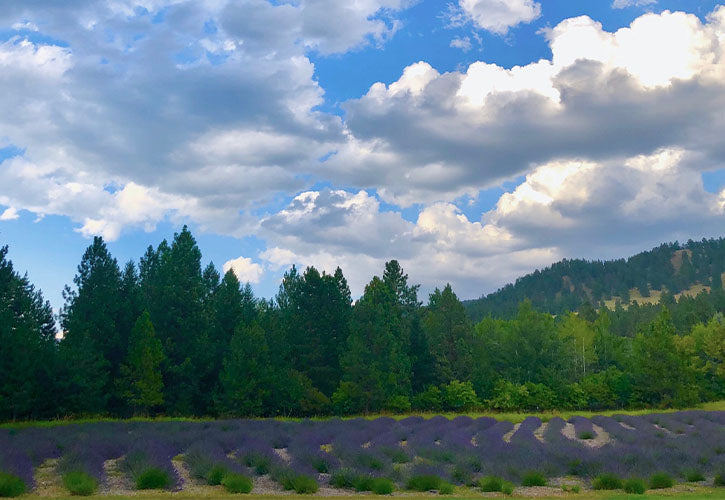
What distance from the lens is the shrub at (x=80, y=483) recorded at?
15781 mm

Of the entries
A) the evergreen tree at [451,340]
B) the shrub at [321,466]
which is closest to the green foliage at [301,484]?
the shrub at [321,466]

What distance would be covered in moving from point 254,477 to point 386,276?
178 ft

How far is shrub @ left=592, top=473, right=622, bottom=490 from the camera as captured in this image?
17.8 m

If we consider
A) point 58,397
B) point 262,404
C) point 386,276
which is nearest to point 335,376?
point 262,404

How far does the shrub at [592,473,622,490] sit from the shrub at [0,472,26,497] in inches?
622

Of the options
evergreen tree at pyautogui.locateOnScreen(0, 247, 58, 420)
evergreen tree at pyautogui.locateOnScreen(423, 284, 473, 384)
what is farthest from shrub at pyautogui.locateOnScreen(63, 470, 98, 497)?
evergreen tree at pyautogui.locateOnScreen(423, 284, 473, 384)

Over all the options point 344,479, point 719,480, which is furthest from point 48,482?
point 719,480

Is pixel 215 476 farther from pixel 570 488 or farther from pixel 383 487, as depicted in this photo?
pixel 570 488

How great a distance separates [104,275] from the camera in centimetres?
4991

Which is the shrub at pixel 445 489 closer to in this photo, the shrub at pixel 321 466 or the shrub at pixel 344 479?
the shrub at pixel 344 479

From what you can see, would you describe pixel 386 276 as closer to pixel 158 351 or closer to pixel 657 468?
pixel 158 351

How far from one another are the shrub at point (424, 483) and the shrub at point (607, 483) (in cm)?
472

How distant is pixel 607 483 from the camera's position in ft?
58.6

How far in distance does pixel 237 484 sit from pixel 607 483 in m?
10.7
